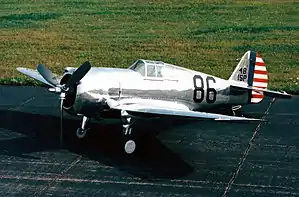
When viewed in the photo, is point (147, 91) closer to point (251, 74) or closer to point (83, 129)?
point (83, 129)

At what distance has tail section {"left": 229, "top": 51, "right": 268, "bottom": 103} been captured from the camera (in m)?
20.9

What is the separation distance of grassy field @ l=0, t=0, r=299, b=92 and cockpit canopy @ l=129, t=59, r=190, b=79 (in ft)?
21.8

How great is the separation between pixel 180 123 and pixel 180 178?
4.65m

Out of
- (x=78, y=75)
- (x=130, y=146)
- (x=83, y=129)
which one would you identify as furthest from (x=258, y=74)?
(x=78, y=75)

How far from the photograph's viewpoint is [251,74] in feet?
69.1

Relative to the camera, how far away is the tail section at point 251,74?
20.9 m

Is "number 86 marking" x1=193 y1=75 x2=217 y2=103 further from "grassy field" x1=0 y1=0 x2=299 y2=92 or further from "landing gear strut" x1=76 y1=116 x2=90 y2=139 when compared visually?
"grassy field" x1=0 y1=0 x2=299 y2=92

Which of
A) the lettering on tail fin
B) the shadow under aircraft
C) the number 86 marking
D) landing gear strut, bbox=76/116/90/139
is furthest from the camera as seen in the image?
the lettering on tail fin

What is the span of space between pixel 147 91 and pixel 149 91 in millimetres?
72

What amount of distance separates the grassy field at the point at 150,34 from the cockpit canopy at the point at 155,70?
21.8 ft

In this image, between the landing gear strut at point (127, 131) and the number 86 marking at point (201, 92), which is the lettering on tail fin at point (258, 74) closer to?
the number 86 marking at point (201, 92)

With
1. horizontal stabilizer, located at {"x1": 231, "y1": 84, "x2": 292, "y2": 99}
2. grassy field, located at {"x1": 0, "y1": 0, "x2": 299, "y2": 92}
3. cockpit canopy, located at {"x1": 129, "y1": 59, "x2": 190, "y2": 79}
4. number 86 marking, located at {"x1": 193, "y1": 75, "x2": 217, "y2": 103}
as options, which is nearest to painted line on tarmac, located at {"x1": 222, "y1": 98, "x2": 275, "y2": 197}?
horizontal stabilizer, located at {"x1": 231, "y1": 84, "x2": 292, "y2": 99}

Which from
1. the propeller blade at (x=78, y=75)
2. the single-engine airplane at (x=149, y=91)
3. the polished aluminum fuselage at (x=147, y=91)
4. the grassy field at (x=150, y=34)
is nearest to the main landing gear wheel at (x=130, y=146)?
the single-engine airplane at (x=149, y=91)

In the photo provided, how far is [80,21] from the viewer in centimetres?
3975
